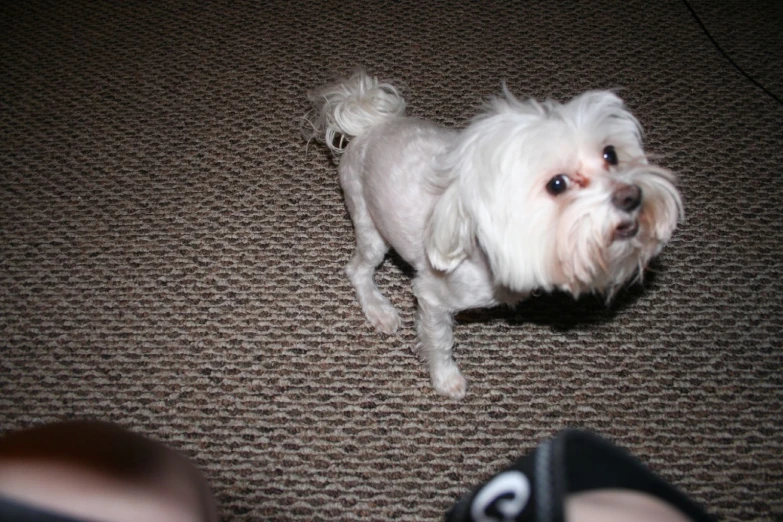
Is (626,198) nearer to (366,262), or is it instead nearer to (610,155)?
(610,155)

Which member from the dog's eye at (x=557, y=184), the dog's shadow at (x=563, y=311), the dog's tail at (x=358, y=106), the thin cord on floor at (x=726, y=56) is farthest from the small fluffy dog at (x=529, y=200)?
the thin cord on floor at (x=726, y=56)

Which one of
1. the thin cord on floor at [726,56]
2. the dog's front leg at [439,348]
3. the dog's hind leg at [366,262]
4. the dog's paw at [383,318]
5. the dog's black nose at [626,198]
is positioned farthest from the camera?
the thin cord on floor at [726,56]

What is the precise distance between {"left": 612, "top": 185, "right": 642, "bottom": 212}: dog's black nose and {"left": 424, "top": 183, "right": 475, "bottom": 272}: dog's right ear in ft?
0.78

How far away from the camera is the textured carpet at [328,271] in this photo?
1266mm

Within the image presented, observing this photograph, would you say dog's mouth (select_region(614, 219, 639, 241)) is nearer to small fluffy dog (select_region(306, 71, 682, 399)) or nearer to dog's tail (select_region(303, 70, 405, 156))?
small fluffy dog (select_region(306, 71, 682, 399))

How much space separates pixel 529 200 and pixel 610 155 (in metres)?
0.20

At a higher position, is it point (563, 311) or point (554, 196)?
point (554, 196)

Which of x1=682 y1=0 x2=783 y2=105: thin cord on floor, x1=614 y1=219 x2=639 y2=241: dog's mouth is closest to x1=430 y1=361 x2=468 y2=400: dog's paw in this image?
x1=614 y1=219 x2=639 y2=241: dog's mouth

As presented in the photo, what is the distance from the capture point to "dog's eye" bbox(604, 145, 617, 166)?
94 centimetres

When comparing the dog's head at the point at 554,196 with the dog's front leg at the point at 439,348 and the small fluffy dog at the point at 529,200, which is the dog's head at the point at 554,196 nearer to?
the small fluffy dog at the point at 529,200

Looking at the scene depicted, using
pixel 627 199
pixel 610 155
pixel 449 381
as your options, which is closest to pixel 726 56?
pixel 610 155

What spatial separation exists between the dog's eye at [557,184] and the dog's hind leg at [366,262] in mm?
529

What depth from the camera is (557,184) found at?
2.90 feet

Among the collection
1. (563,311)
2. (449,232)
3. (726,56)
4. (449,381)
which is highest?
(726,56)
